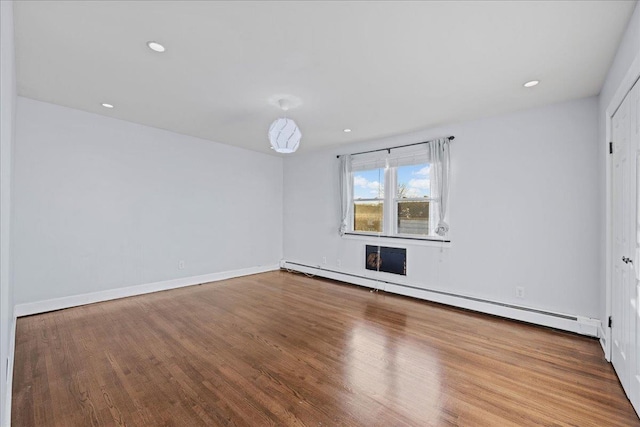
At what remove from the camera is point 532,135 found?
339cm

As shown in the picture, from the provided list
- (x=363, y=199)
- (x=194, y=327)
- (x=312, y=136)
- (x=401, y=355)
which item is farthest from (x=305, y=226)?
(x=401, y=355)

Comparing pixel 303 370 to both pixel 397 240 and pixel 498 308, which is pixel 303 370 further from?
pixel 397 240

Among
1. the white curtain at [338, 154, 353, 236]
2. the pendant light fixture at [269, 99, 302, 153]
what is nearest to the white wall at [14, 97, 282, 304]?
the white curtain at [338, 154, 353, 236]

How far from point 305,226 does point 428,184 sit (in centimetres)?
280

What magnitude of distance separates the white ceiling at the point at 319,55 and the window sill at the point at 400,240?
1820 mm

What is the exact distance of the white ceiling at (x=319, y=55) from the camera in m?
1.83

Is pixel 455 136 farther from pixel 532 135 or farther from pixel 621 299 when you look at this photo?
pixel 621 299

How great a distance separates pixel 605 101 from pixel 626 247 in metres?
1.51

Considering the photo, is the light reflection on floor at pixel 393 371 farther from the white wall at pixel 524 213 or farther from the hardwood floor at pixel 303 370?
the white wall at pixel 524 213

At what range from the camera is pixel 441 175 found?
162 inches

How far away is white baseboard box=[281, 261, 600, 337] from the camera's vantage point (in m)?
3.01

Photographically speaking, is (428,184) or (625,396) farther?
(428,184)

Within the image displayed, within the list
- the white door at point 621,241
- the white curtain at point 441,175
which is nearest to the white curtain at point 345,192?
the white curtain at point 441,175

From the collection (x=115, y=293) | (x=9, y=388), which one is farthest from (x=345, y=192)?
(x=9, y=388)
